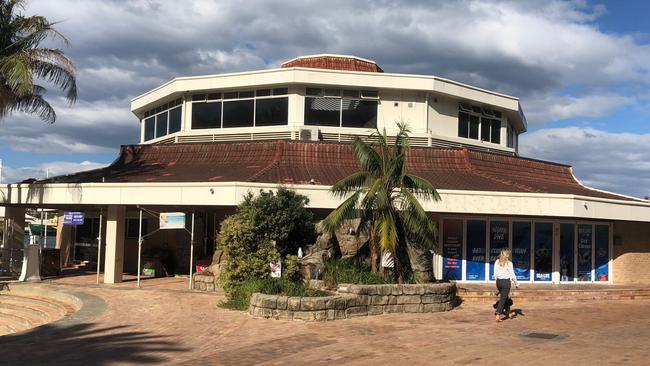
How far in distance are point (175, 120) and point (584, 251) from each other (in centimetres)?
1796

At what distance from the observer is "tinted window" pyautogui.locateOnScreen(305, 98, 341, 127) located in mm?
24953

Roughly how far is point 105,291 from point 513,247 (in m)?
13.4

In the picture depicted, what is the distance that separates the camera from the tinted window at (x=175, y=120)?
27.1 m

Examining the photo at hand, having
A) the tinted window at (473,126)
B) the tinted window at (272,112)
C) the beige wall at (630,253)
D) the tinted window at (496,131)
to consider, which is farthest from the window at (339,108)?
the beige wall at (630,253)

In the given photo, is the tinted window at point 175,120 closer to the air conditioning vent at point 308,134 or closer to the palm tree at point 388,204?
the air conditioning vent at point 308,134

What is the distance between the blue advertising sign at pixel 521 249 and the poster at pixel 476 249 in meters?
1.18

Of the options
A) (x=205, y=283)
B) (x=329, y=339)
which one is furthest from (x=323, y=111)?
(x=329, y=339)

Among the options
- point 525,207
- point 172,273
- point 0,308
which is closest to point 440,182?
point 525,207

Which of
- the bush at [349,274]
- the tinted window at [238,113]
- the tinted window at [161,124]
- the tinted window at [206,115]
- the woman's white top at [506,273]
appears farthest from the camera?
the tinted window at [161,124]

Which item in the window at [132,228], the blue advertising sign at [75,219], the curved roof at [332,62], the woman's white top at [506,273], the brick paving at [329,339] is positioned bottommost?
the brick paving at [329,339]

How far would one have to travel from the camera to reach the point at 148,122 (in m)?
30.5

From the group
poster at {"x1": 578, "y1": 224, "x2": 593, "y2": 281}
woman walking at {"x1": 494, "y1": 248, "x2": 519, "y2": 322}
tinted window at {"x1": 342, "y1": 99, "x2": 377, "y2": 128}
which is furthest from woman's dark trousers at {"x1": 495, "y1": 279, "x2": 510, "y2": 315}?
tinted window at {"x1": 342, "y1": 99, "x2": 377, "y2": 128}

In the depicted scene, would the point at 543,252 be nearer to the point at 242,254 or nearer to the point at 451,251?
the point at 451,251

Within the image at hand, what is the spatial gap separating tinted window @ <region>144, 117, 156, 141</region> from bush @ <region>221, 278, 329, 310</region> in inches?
647
